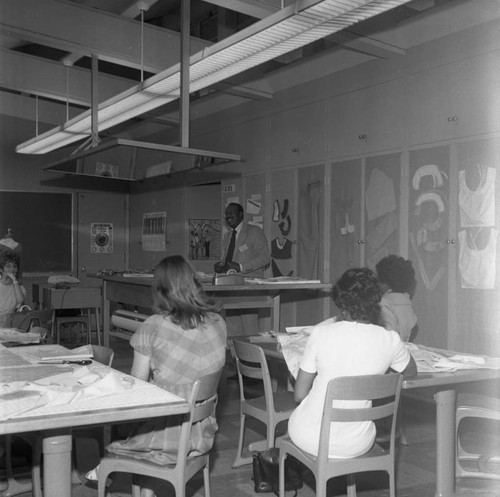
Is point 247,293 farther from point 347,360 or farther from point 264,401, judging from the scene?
point 347,360

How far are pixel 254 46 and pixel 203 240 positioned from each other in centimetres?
550

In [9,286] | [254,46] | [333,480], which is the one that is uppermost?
[254,46]

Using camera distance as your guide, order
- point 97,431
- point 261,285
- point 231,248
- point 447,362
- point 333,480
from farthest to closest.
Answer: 1. point 231,248
2. point 261,285
3. point 333,480
4. point 97,431
5. point 447,362

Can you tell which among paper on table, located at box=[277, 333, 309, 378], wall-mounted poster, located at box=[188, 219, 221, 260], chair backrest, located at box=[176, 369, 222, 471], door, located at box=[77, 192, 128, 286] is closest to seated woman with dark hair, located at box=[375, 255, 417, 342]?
paper on table, located at box=[277, 333, 309, 378]

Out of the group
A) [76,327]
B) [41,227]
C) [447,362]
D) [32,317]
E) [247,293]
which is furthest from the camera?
[41,227]

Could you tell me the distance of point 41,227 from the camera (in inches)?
433

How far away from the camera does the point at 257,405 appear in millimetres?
3473

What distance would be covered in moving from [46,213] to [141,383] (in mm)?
9232

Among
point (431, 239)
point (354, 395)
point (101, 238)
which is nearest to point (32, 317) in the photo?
point (354, 395)

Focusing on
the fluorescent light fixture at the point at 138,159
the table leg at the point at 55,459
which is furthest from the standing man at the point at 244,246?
the table leg at the point at 55,459

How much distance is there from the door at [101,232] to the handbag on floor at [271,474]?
8468 mm

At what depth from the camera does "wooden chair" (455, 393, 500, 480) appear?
9.31 ft

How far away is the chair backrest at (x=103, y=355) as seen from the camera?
312 centimetres

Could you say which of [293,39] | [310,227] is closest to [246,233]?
[310,227]
